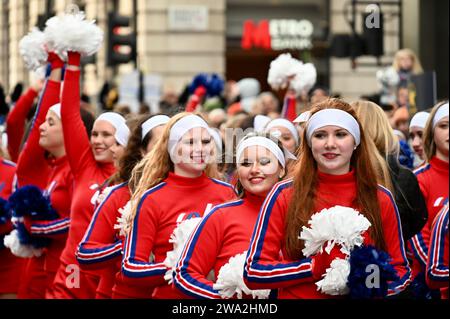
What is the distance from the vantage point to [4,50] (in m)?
26.7

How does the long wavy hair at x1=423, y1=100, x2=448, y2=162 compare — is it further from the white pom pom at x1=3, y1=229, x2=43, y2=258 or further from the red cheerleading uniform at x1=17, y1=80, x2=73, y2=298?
the white pom pom at x1=3, y1=229, x2=43, y2=258

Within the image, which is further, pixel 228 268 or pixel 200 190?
pixel 200 190

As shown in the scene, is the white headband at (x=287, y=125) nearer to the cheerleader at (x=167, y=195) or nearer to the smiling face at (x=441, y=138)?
the smiling face at (x=441, y=138)

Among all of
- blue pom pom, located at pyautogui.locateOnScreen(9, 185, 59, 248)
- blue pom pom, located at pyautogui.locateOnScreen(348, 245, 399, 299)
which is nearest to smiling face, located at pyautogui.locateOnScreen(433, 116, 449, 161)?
blue pom pom, located at pyautogui.locateOnScreen(348, 245, 399, 299)

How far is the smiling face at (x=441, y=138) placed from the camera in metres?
7.29

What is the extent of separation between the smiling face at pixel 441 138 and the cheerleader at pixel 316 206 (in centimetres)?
176

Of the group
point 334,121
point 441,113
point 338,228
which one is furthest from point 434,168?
point 338,228

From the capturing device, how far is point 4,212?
883 centimetres

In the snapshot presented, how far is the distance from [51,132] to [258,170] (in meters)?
2.28

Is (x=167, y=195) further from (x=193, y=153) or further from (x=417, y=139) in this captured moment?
(x=417, y=139)

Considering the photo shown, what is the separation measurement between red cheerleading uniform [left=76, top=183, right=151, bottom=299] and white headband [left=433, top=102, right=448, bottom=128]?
5.68ft
